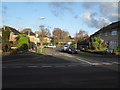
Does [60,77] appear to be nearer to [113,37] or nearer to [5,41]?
[5,41]

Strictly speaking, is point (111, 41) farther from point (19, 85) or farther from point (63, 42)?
point (63, 42)

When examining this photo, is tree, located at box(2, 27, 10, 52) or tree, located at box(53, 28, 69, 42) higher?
tree, located at box(53, 28, 69, 42)

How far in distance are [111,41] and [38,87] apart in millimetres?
37535

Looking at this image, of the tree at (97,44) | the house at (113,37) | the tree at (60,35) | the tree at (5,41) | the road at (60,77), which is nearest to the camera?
the road at (60,77)

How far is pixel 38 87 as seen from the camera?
631cm

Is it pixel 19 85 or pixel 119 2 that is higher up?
pixel 119 2

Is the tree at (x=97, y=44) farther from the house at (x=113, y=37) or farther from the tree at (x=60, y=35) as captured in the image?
the tree at (x=60, y=35)

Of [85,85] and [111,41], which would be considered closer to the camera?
[85,85]

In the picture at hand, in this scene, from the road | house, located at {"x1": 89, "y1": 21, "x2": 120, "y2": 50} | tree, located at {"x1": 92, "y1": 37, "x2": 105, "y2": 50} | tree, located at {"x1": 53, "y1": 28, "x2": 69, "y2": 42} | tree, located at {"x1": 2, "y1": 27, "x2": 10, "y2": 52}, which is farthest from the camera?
tree, located at {"x1": 53, "y1": 28, "x2": 69, "y2": 42}

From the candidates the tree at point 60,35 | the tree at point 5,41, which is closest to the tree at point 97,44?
the tree at point 5,41

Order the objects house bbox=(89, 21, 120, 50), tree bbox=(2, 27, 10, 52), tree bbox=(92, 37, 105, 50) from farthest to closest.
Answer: house bbox=(89, 21, 120, 50) < tree bbox=(92, 37, 105, 50) < tree bbox=(2, 27, 10, 52)

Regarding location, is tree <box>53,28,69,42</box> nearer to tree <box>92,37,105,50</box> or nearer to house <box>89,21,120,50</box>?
house <box>89,21,120,50</box>

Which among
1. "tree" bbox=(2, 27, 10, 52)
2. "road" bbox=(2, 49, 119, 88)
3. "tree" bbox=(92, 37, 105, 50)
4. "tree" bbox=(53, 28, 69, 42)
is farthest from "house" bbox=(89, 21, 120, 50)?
"tree" bbox=(53, 28, 69, 42)

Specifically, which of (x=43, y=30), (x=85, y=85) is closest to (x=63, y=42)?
(x=43, y=30)
